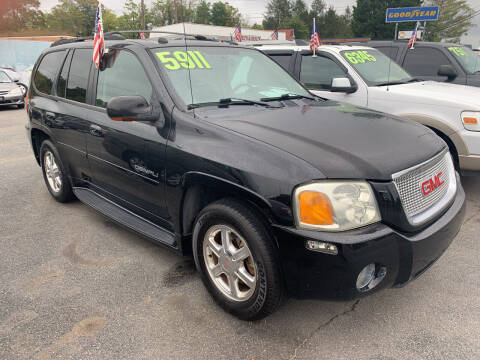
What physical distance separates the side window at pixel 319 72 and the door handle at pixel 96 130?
3405 mm

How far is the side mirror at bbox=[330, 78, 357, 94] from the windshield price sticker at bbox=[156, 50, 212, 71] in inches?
94.1

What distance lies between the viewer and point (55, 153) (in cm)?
445

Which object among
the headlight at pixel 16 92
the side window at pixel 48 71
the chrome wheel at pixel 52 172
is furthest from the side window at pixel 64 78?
the headlight at pixel 16 92

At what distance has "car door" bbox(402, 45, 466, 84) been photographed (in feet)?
24.4

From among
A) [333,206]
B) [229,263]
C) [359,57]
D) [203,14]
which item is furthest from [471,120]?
[203,14]

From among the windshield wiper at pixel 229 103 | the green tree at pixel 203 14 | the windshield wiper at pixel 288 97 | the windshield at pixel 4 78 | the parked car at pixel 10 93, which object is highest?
the green tree at pixel 203 14

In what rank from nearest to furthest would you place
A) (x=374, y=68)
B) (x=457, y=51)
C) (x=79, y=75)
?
(x=79, y=75) → (x=374, y=68) → (x=457, y=51)

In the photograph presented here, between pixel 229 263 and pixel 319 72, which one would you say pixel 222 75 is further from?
pixel 319 72

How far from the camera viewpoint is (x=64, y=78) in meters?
4.28

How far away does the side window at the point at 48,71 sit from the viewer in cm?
448

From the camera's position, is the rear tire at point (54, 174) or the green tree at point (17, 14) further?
the green tree at point (17, 14)

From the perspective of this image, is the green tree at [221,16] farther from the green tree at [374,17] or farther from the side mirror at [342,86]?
the side mirror at [342,86]

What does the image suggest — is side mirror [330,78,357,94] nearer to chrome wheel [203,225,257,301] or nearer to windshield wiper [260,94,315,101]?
windshield wiper [260,94,315,101]

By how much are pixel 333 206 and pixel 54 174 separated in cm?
372
